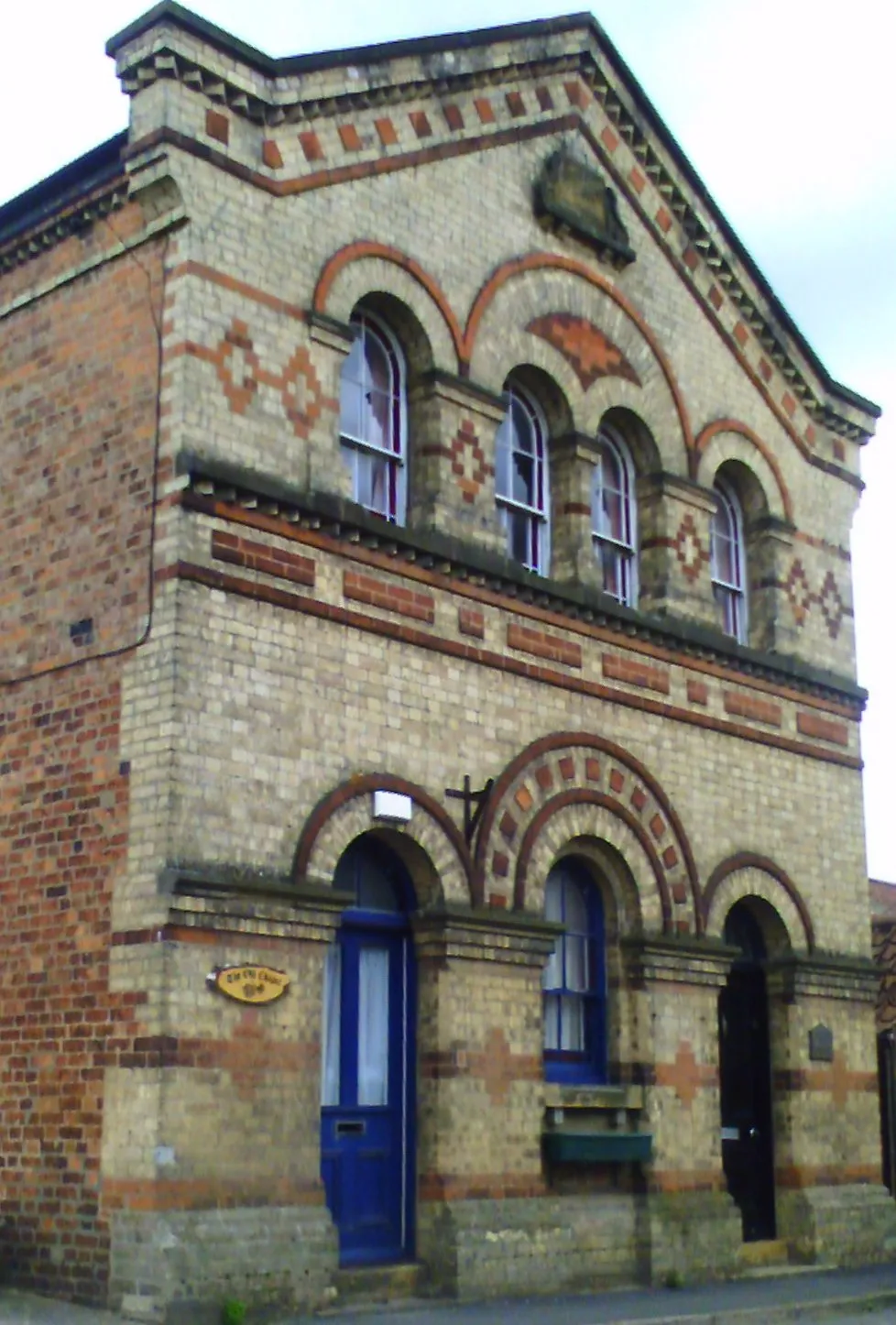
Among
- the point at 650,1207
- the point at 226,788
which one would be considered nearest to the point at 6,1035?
the point at 226,788

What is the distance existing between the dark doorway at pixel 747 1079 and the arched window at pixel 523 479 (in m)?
4.34

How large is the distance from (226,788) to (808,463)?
962 centimetres

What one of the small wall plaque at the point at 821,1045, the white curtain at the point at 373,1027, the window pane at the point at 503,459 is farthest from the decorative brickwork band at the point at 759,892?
the window pane at the point at 503,459

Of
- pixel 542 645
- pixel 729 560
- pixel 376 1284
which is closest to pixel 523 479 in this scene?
pixel 542 645

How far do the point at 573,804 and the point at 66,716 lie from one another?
4.60 metres

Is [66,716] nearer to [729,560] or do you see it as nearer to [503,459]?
[503,459]

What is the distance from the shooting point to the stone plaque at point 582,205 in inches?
653

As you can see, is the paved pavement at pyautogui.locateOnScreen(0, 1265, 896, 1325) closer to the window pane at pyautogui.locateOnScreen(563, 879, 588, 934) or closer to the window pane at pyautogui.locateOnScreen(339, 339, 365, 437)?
the window pane at pyautogui.locateOnScreen(563, 879, 588, 934)

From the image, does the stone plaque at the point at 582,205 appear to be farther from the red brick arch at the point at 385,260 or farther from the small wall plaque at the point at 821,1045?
the small wall plaque at the point at 821,1045

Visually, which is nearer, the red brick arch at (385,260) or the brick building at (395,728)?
the brick building at (395,728)

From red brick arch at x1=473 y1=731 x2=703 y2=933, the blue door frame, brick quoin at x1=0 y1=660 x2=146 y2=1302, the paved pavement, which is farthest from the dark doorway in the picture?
brick quoin at x1=0 y1=660 x2=146 y2=1302

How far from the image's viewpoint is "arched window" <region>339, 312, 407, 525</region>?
570 inches

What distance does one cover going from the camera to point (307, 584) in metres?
13.2

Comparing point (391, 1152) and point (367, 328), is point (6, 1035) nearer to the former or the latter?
point (391, 1152)
